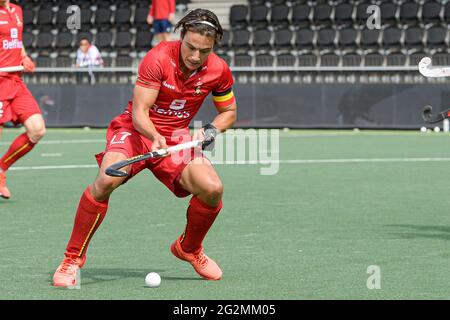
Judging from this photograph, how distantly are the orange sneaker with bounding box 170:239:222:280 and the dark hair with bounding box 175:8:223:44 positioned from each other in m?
1.35

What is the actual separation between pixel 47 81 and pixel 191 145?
64.5 ft

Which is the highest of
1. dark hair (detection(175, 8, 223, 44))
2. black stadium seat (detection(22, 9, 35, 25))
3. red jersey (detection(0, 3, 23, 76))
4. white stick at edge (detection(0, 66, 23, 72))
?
black stadium seat (detection(22, 9, 35, 25))

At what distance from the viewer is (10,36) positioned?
1202 centimetres

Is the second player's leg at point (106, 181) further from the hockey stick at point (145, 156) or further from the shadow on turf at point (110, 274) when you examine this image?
the shadow on turf at point (110, 274)

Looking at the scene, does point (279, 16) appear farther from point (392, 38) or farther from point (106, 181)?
point (106, 181)

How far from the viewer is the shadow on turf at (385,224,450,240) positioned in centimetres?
895

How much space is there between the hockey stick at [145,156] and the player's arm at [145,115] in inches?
2.5

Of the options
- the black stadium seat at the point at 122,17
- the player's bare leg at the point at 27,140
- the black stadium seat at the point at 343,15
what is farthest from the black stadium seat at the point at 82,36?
the player's bare leg at the point at 27,140

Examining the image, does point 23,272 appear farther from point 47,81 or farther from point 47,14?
point 47,14

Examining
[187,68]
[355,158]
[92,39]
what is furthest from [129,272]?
[92,39]

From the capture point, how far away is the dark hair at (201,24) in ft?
22.2

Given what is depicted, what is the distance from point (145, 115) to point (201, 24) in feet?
2.07

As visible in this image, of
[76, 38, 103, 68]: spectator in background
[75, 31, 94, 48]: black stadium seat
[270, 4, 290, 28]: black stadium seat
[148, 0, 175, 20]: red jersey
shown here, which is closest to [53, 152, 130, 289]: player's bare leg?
[148, 0, 175, 20]: red jersey

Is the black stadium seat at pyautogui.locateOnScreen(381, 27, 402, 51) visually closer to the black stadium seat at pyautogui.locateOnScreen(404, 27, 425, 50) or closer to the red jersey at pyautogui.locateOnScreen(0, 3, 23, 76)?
the black stadium seat at pyautogui.locateOnScreen(404, 27, 425, 50)
